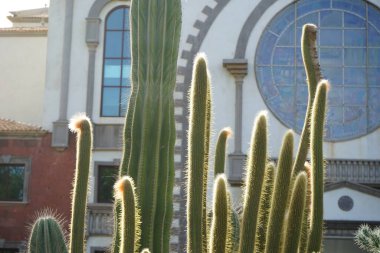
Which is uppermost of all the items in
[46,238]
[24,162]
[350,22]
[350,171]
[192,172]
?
[350,22]

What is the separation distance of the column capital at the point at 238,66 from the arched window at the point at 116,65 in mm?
3024

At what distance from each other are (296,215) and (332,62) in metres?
17.1

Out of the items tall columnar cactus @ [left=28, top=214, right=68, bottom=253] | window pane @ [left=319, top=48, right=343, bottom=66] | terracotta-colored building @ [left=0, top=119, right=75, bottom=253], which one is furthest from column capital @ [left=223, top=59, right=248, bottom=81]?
tall columnar cactus @ [left=28, top=214, right=68, bottom=253]

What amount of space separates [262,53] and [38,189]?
764 centimetres

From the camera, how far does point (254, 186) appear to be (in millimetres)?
5488

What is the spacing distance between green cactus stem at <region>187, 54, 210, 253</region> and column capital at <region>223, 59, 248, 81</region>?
15727mm

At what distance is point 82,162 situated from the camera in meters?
6.11

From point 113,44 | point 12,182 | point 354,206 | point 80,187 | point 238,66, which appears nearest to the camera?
point 80,187

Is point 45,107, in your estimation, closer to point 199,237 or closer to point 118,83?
point 118,83

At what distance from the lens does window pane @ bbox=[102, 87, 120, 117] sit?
22.2 metres

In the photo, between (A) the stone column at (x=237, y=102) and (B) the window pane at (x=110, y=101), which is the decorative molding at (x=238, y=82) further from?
(B) the window pane at (x=110, y=101)

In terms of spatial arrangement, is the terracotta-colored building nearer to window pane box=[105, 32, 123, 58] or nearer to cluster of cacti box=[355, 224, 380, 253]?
window pane box=[105, 32, 123, 58]

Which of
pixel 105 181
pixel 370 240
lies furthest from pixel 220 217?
pixel 105 181

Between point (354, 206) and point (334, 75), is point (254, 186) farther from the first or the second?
point (334, 75)
